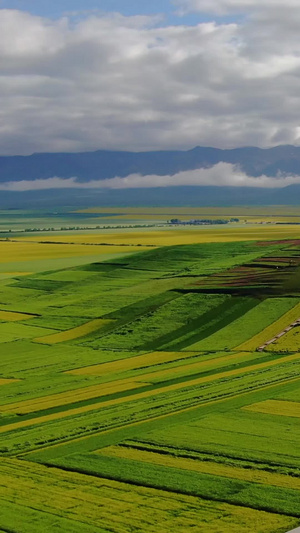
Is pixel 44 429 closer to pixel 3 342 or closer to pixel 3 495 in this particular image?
pixel 3 495

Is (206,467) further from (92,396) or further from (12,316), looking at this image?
(12,316)

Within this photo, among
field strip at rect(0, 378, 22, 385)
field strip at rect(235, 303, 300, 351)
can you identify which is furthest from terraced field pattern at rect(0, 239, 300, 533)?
Result: field strip at rect(235, 303, 300, 351)

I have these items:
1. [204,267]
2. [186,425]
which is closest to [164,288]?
[204,267]

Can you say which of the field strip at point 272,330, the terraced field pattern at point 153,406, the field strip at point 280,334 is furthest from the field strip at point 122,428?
the field strip at point 272,330

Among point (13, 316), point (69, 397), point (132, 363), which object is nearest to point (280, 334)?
point (132, 363)

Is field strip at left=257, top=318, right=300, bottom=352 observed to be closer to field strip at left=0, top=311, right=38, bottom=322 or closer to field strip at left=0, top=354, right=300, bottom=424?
field strip at left=0, top=354, right=300, bottom=424

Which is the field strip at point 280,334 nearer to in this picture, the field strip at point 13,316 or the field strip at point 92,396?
the field strip at point 92,396
